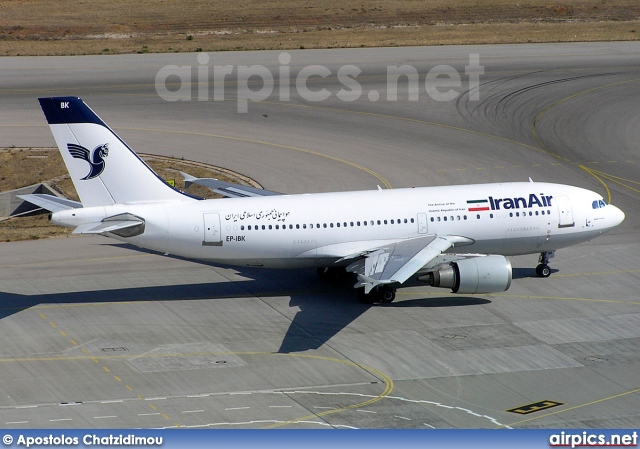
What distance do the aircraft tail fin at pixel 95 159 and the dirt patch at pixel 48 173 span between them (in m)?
16.9

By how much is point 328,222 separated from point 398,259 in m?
4.73

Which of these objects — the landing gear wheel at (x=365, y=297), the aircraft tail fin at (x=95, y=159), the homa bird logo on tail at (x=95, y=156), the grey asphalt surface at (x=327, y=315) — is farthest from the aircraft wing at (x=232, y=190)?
the homa bird logo on tail at (x=95, y=156)

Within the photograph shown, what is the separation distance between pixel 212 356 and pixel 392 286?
11226mm

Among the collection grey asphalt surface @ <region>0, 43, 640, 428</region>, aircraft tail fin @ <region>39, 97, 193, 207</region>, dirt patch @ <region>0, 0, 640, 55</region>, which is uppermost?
dirt patch @ <region>0, 0, 640, 55</region>

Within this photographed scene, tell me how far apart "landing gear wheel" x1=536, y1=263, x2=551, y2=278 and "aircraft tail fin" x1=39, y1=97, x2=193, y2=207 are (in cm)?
2179

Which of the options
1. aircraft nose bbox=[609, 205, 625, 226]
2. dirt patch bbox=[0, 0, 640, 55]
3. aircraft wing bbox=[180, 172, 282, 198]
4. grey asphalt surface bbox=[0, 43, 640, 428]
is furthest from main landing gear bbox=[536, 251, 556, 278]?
dirt patch bbox=[0, 0, 640, 55]

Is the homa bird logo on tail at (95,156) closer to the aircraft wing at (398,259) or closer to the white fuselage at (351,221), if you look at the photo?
the white fuselage at (351,221)

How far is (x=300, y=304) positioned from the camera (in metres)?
51.8

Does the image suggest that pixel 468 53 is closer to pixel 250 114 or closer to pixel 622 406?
pixel 250 114

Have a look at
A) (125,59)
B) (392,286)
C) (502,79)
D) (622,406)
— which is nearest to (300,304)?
(392,286)

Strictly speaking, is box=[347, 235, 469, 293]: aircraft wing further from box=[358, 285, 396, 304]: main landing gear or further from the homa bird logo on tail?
the homa bird logo on tail

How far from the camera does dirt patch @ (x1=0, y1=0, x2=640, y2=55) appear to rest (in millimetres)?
115188

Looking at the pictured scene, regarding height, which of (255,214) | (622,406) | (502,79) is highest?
(502,79)

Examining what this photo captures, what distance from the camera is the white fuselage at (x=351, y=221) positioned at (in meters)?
50.4
